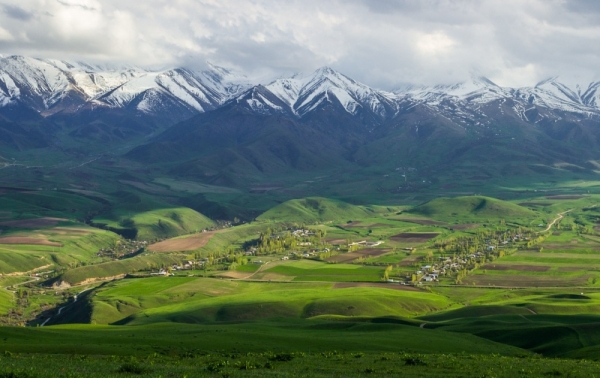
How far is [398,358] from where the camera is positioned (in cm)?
6391

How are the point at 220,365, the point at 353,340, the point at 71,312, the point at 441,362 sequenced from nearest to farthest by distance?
the point at 220,365 < the point at 441,362 < the point at 353,340 < the point at 71,312

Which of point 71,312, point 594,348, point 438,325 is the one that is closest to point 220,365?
point 594,348

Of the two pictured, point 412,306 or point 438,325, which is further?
point 412,306

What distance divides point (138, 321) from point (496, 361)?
9945 cm

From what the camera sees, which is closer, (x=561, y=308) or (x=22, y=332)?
(x=22, y=332)

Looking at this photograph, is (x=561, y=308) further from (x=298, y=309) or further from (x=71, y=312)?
(x=71, y=312)

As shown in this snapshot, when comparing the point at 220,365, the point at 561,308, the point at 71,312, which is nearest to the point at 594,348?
the point at 220,365

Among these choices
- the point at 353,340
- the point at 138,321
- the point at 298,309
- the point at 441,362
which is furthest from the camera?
the point at 298,309

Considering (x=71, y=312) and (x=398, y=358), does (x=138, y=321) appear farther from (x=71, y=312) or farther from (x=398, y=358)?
(x=398, y=358)

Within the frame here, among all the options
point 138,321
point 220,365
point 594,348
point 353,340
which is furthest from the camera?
point 138,321

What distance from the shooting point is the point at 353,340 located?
8906 centimetres

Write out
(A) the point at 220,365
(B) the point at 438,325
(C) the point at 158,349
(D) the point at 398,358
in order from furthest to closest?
(B) the point at 438,325 → (C) the point at 158,349 → (D) the point at 398,358 → (A) the point at 220,365

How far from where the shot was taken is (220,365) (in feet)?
175

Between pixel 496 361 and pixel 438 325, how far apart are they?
190 feet
